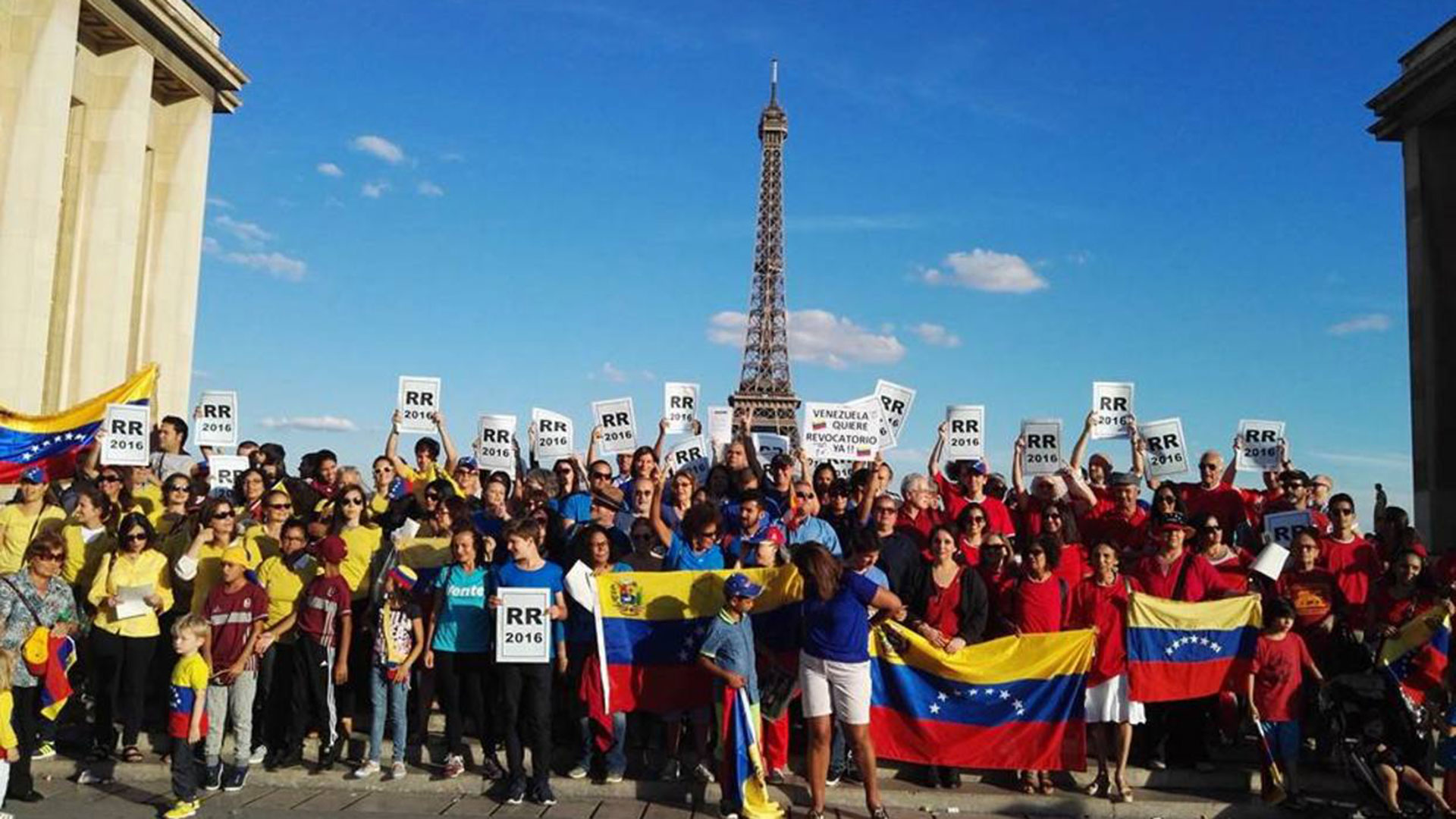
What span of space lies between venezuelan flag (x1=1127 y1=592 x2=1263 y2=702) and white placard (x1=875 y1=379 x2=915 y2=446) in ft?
16.2

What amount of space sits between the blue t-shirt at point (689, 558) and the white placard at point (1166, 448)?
6088 mm

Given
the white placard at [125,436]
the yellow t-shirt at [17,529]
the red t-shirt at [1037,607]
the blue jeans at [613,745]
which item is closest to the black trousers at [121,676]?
the yellow t-shirt at [17,529]

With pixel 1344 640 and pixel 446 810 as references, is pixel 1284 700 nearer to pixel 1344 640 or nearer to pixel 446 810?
pixel 1344 640

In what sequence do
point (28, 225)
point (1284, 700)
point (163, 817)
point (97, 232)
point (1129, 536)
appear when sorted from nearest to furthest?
1. point (163, 817)
2. point (1284, 700)
3. point (1129, 536)
4. point (28, 225)
5. point (97, 232)

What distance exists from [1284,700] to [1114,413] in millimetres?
4568

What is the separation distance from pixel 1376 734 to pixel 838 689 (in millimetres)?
3982

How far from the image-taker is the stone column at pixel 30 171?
20344mm

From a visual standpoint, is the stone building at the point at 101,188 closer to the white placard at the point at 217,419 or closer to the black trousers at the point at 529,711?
the white placard at the point at 217,419

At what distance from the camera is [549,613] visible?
8.30 metres

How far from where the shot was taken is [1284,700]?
8.58 metres

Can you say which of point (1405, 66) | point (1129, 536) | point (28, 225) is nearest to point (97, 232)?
point (28, 225)

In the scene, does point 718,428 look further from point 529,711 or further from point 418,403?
point 529,711

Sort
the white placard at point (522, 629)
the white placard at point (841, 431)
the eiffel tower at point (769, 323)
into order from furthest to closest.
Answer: the eiffel tower at point (769, 323)
the white placard at point (841, 431)
the white placard at point (522, 629)

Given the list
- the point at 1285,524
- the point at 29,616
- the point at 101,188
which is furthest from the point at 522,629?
the point at 101,188
